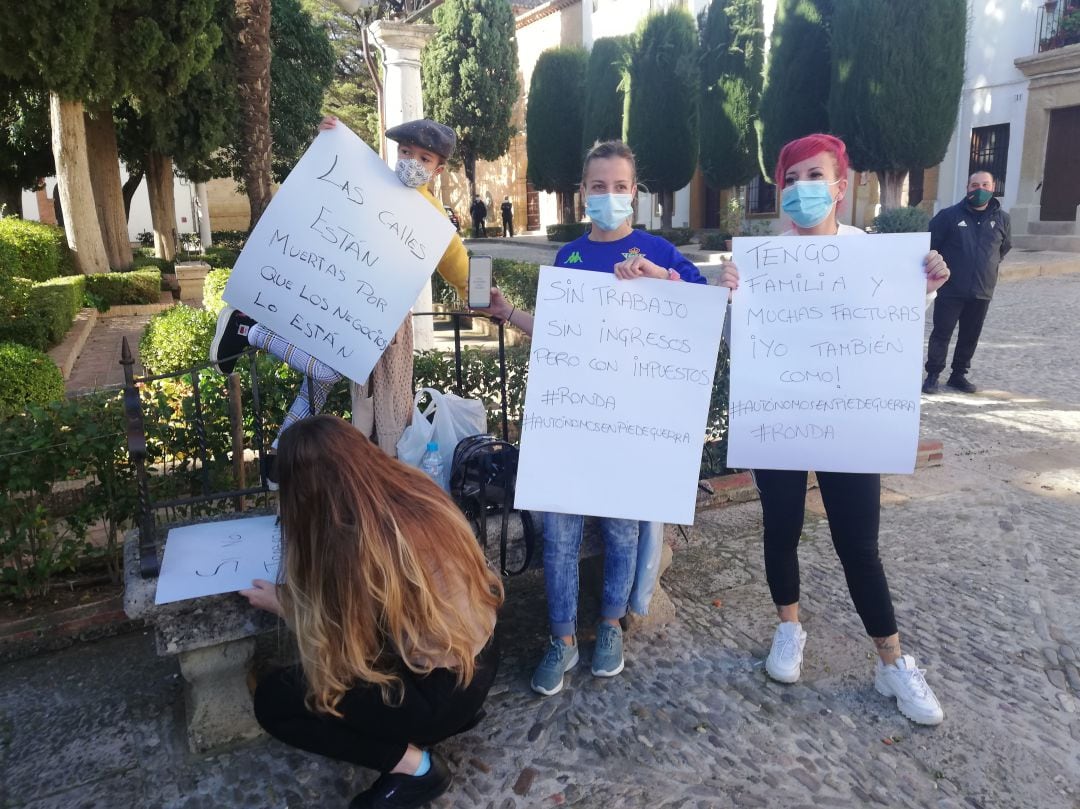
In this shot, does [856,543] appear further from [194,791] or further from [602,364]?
[194,791]

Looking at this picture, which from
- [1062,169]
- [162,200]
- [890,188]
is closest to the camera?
[890,188]

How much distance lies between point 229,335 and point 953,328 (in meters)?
6.34

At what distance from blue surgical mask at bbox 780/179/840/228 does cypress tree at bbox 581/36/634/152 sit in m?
23.3

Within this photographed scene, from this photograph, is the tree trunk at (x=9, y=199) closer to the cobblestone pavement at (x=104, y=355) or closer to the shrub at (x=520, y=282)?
the cobblestone pavement at (x=104, y=355)

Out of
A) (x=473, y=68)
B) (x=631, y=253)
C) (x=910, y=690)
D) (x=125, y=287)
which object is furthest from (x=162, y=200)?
(x=910, y=690)

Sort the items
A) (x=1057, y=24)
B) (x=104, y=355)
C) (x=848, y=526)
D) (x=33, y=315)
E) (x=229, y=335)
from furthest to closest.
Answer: (x=1057, y=24)
(x=104, y=355)
(x=33, y=315)
(x=229, y=335)
(x=848, y=526)

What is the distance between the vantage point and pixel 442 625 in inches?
80.4

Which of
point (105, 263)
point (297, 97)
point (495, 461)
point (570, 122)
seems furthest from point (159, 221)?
point (495, 461)

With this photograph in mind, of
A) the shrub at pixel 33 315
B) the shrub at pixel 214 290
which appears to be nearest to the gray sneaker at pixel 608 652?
the shrub at pixel 214 290

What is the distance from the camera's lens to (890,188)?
17.8 m

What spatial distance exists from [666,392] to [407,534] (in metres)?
1.11

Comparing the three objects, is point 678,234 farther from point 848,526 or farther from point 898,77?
point 848,526

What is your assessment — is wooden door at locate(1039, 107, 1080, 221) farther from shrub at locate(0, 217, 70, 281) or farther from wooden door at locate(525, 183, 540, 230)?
wooden door at locate(525, 183, 540, 230)

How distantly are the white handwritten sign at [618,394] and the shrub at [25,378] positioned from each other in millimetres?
4840
